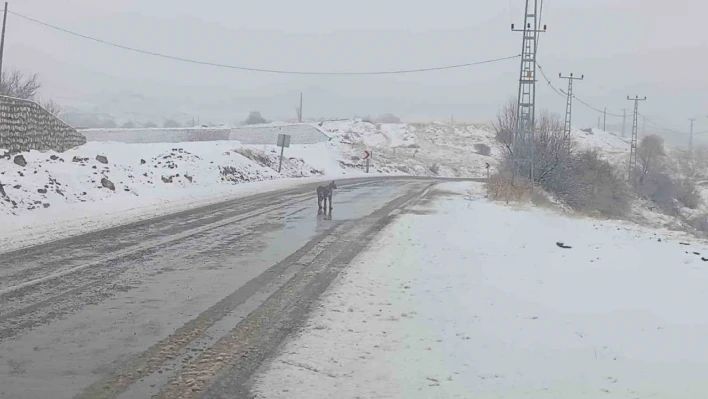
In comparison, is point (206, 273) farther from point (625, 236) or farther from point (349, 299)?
point (625, 236)

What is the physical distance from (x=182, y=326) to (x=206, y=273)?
271 centimetres

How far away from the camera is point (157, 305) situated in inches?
291

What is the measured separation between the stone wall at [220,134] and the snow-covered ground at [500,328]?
2159 inches

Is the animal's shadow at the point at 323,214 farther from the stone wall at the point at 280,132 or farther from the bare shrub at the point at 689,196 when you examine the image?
the bare shrub at the point at 689,196

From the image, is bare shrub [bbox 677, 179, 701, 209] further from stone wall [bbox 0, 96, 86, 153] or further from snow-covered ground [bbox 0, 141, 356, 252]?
stone wall [bbox 0, 96, 86, 153]

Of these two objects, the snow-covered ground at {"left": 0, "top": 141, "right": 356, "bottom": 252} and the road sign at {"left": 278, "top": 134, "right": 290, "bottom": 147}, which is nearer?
the snow-covered ground at {"left": 0, "top": 141, "right": 356, "bottom": 252}

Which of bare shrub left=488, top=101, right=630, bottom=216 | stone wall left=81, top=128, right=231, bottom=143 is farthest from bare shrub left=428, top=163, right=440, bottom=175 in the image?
bare shrub left=488, top=101, right=630, bottom=216

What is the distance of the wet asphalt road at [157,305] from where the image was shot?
5.16m

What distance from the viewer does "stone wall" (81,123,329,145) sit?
65.2 meters

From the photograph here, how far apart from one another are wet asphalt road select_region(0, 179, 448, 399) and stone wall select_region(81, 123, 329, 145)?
52.2 metres

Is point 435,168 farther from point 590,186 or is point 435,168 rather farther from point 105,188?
point 105,188

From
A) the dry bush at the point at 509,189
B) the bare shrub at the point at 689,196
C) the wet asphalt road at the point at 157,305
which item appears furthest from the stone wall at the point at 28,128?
the bare shrub at the point at 689,196

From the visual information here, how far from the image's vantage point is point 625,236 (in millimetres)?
16719

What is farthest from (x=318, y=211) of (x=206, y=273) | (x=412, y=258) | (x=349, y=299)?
(x=349, y=299)
